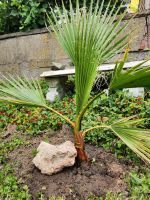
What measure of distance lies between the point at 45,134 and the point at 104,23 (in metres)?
1.65

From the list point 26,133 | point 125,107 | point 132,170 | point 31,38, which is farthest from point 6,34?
point 132,170

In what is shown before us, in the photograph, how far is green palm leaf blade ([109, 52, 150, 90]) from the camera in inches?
86.3

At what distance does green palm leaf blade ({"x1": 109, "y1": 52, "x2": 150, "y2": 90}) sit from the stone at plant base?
2.69 feet

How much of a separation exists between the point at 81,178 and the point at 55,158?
12.0 inches

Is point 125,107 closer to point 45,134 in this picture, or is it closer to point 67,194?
point 45,134

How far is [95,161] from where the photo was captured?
121 inches

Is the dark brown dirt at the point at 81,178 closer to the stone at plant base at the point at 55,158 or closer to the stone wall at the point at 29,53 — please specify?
the stone at plant base at the point at 55,158

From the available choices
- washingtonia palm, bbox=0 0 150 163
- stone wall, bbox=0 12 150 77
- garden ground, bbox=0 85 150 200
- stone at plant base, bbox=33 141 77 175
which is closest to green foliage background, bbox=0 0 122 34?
stone wall, bbox=0 12 150 77

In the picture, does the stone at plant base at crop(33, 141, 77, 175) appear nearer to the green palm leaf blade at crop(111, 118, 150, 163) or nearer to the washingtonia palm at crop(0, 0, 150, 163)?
the washingtonia palm at crop(0, 0, 150, 163)

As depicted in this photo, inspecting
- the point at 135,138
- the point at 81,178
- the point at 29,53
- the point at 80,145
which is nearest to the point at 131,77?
the point at 135,138

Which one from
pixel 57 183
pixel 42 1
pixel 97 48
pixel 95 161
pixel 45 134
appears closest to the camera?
pixel 97 48

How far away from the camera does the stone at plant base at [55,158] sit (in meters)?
2.85

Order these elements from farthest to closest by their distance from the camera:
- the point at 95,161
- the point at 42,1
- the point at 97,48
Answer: the point at 42,1 → the point at 95,161 → the point at 97,48

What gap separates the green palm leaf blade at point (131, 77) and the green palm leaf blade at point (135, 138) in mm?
352
